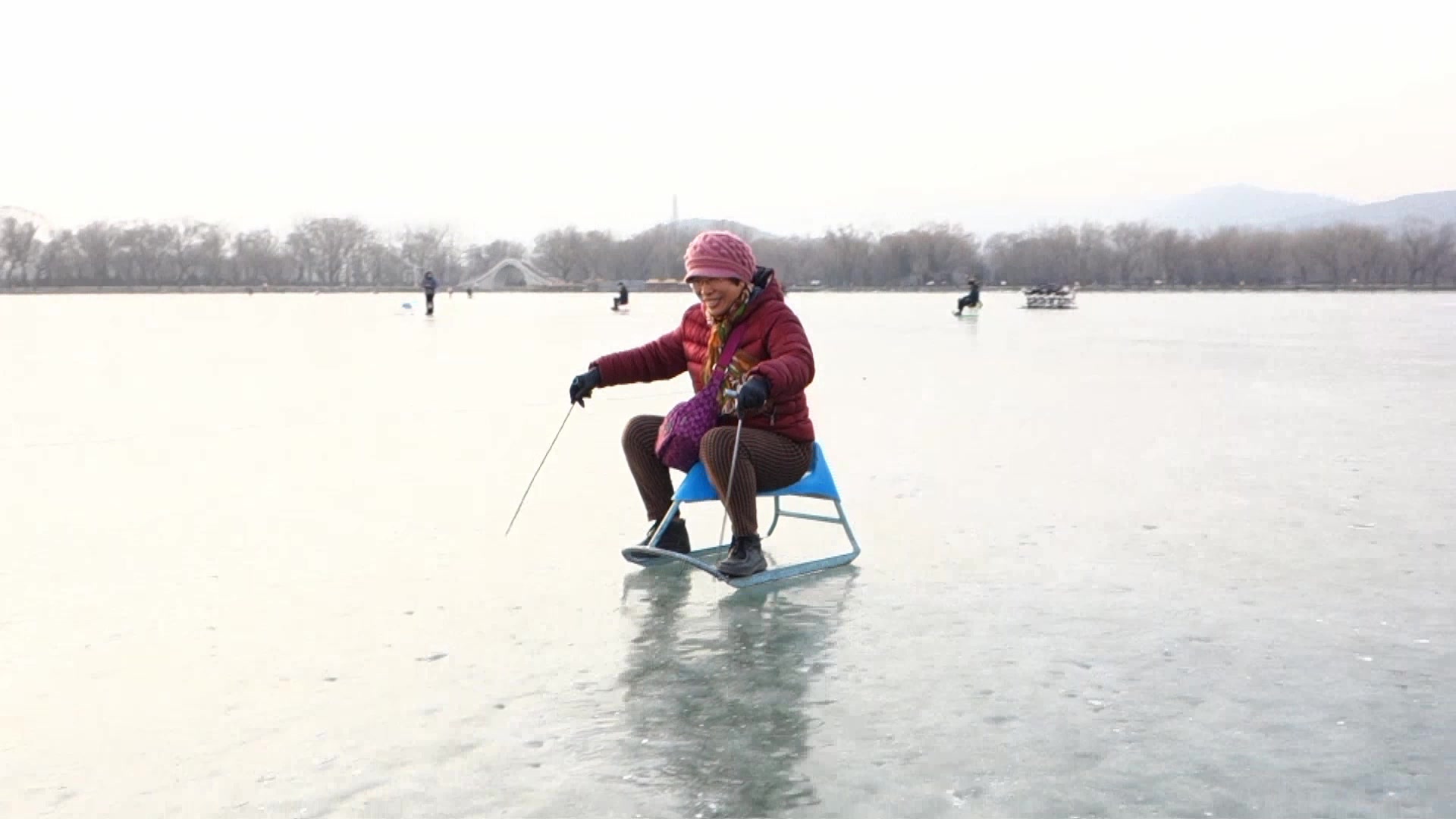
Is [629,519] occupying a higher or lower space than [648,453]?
lower

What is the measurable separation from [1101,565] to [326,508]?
10.8ft

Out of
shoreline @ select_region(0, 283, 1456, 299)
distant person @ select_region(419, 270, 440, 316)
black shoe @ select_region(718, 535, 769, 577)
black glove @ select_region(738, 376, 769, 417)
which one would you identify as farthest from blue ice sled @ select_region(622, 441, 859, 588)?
shoreline @ select_region(0, 283, 1456, 299)

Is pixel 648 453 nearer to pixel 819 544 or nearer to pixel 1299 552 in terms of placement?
pixel 819 544

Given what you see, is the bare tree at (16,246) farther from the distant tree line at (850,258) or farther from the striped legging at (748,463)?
the striped legging at (748,463)

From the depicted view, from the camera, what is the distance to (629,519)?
6.32 metres

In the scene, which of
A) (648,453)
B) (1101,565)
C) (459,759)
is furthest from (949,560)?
(459,759)

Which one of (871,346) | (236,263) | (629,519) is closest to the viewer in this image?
(629,519)

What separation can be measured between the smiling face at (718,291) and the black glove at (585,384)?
556 mm

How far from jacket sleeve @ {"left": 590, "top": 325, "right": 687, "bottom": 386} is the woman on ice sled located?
2cm

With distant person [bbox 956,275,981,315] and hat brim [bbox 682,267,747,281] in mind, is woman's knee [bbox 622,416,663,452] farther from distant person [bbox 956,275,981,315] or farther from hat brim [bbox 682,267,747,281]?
distant person [bbox 956,275,981,315]

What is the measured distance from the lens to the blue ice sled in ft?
16.6

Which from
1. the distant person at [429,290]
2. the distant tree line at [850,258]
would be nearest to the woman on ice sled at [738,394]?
the distant person at [429,290]

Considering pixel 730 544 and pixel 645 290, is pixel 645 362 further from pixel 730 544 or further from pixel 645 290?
pixel 645 290

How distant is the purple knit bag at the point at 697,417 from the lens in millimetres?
Answer: 5148
